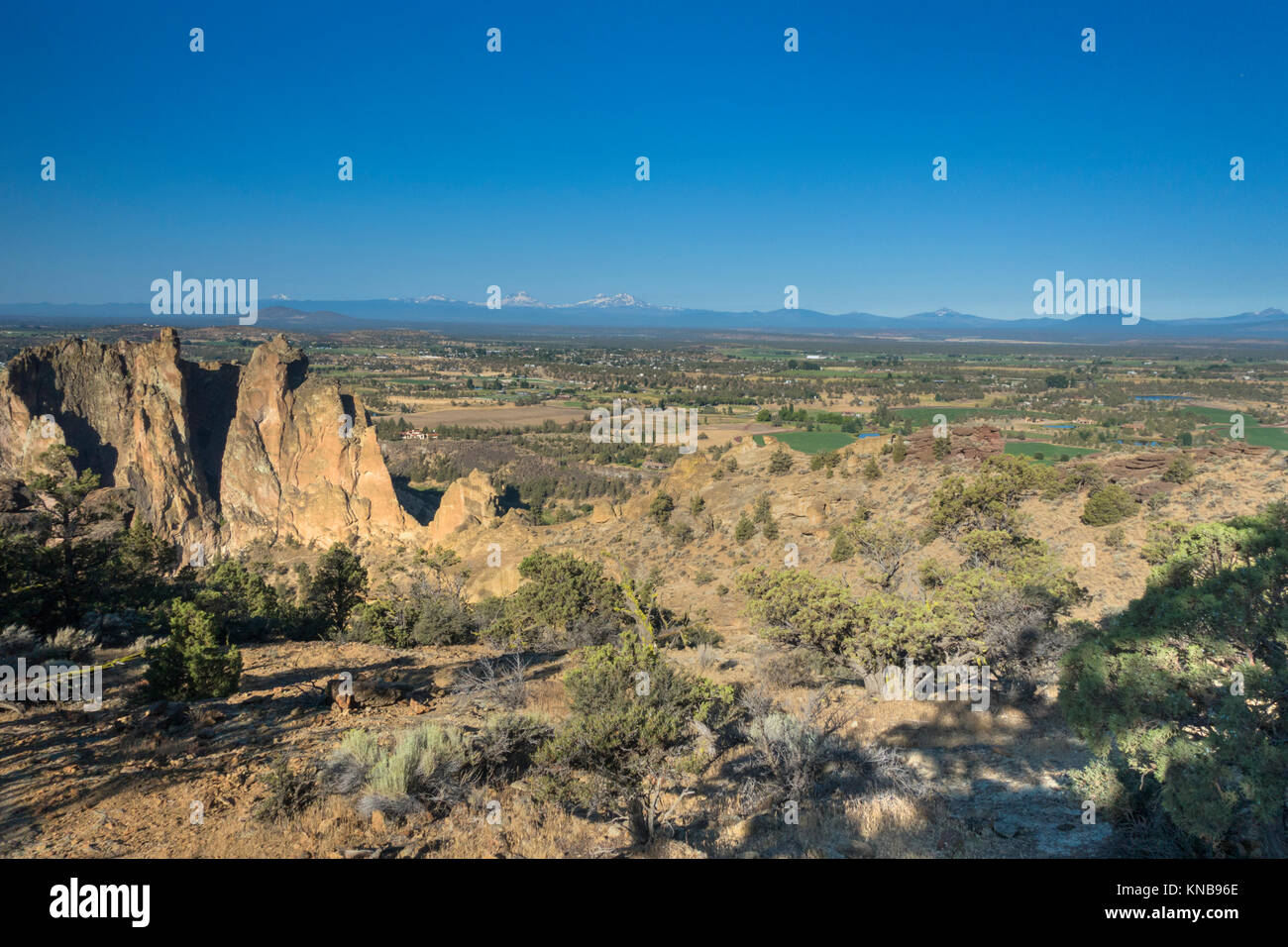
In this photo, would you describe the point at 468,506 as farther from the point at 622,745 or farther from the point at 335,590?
the point at 622,745

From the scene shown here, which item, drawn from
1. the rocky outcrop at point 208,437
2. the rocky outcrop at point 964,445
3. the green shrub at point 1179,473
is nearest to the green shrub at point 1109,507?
the green shrub at point 1179,473

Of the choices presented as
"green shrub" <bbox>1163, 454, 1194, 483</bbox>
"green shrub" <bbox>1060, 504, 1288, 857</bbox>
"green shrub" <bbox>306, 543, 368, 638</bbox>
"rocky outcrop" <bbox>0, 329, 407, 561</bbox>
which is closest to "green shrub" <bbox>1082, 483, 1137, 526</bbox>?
"green shrub" <bbox>1163, 454, 1194, 483</bbox>

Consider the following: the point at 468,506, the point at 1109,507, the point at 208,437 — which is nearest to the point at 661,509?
the point at 468,506

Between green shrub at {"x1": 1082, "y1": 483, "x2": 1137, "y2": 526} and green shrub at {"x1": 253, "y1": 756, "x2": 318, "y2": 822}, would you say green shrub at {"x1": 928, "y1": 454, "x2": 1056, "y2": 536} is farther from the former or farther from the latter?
green shrub at {"x1": 253, "y1": 756, "x2": 318, "y2": 822}

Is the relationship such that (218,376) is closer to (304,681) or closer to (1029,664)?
(304,681)
